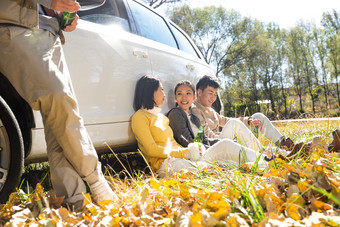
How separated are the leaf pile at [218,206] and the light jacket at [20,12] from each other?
37.9 inches

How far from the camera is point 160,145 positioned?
3080 millimetres

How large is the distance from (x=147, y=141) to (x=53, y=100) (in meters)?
1.21

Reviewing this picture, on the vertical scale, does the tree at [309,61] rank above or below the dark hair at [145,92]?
above

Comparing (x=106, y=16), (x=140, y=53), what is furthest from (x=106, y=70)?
(x=106, y=16)

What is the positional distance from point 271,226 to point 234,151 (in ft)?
5.46

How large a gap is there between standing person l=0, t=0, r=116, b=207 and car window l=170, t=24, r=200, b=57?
8.84ft

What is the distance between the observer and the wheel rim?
1.86m

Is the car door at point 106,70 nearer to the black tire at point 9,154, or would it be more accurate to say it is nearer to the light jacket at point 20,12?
the light jacket at point 20,12

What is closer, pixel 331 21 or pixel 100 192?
pixel 100 192

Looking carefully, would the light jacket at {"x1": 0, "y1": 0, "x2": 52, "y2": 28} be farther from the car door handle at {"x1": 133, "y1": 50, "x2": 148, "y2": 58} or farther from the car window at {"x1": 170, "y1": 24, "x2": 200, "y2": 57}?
the car window at {"x1": 170, "y1": 24, "x2": 200, "y2": 57}

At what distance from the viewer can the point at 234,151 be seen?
2.87 metres

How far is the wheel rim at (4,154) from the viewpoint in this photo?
1.86 m

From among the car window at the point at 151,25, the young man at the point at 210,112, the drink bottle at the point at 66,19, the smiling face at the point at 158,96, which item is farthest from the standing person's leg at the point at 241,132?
the drink bottle at the point at 66,19

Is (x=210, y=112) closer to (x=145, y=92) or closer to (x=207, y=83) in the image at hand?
(x=207, y=83)
